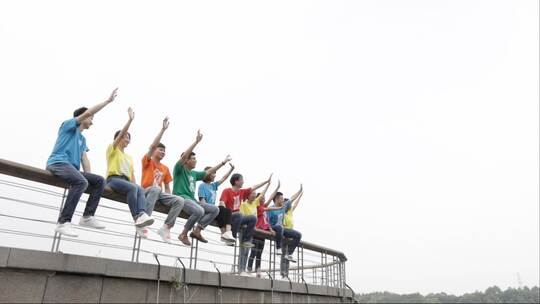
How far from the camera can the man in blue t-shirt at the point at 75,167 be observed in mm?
4973

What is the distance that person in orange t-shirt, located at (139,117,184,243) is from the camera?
6.22 meters

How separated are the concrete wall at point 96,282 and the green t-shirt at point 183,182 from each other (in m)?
1.42

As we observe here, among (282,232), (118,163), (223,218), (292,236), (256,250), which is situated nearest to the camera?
(118,163)

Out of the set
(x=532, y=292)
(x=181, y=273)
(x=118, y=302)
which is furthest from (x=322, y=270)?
(x=532, y=292)

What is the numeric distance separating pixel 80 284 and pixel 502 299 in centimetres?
16839

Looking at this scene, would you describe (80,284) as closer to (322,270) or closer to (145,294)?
(145,294)

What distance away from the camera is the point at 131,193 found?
18.8ft

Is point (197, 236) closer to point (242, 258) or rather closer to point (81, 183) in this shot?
point (242, 258)

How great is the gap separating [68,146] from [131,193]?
1.06m

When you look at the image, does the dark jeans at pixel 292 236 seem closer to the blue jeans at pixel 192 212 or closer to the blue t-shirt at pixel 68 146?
the blue jeans at pixel 192 212

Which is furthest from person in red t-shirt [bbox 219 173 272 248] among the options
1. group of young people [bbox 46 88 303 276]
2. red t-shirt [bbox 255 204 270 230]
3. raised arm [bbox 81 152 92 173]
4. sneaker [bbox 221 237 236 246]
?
raised arm [bbox 81 152 92 173]

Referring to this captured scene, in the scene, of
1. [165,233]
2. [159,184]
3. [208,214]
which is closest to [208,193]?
[208,214]

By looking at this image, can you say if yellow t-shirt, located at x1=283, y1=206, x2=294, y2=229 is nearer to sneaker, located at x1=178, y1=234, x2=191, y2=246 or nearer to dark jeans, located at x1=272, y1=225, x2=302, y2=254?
dark jeans, located at x1=272, y1=225, x2=302, y2=254

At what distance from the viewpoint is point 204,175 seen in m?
7.57
